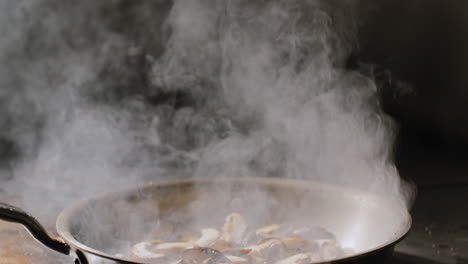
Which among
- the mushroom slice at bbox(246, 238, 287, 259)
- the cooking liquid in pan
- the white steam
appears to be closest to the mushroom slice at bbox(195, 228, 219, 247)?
the cooking liquid in pan

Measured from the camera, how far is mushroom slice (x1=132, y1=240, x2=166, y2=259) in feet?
5.69

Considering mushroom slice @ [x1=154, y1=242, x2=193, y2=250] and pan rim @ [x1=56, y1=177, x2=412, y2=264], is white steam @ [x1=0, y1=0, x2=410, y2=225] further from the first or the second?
mushroom slice @ [x1=154, y1=242, x2=193, y2=250]

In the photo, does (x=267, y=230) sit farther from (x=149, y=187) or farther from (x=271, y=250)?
(x=149, y=187)

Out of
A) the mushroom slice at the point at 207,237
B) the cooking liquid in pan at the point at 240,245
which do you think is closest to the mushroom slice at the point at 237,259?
the cooking liquid in pan at the point at 240,245

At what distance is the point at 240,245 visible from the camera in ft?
6.15

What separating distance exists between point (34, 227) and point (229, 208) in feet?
3.02

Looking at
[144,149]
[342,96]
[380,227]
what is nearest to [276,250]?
[380,227]

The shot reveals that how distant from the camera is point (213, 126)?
A: 446 centimetres

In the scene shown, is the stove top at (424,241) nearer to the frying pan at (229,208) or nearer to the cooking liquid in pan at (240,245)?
the frying pan at (229,208)

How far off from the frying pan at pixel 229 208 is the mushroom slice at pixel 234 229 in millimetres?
121

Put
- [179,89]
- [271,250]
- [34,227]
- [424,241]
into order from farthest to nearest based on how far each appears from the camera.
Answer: [179,89] < [424,241] < [271,250] < [34,227]

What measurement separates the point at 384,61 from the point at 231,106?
155cm

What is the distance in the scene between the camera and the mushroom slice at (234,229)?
6.27ft

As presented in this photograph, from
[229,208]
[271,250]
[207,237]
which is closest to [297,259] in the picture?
[271,250]
